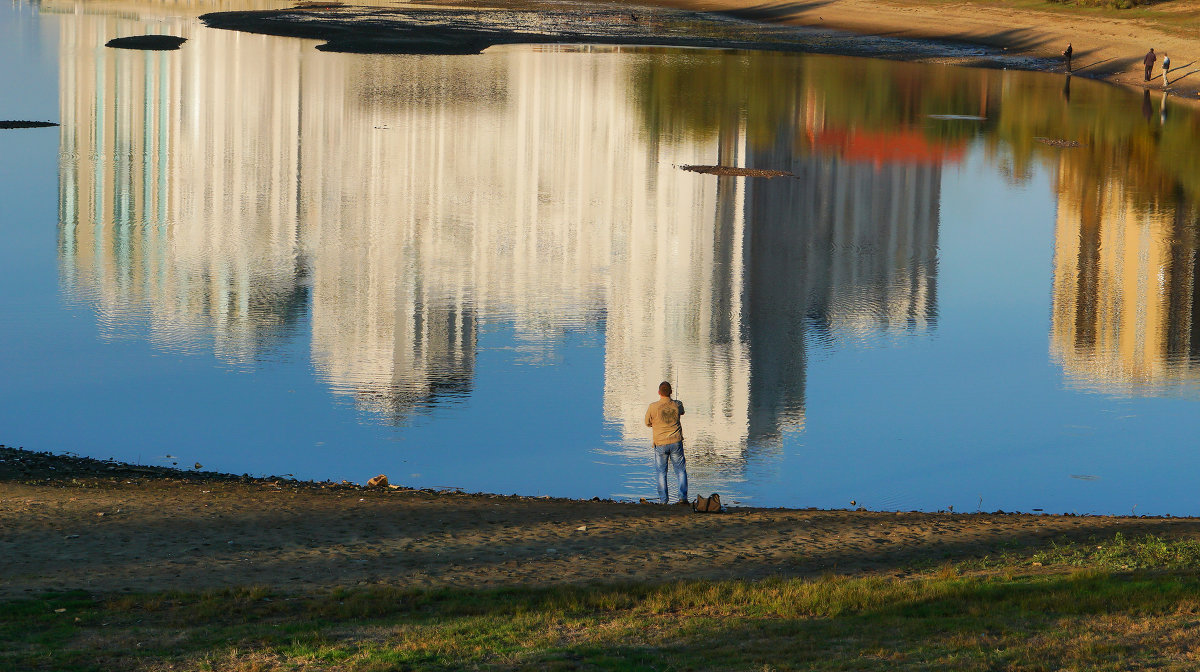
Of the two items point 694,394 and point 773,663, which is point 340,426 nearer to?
point 694,394

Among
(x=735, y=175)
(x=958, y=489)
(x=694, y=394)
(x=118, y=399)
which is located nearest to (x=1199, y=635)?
(x=958, y=489)

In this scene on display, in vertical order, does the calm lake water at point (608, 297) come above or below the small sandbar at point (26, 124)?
below

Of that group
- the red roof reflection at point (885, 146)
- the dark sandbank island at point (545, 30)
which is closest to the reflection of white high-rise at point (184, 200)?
the red roof reflection at point (885, 146)

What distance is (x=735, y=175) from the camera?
123 feet

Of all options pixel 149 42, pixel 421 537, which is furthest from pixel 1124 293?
pixel 149 42

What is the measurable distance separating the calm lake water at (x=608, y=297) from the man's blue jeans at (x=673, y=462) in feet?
2.43

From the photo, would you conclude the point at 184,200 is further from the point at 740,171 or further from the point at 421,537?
the point at 421,537

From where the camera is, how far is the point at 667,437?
14641 mm

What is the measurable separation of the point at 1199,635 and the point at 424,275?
1844 centimetres

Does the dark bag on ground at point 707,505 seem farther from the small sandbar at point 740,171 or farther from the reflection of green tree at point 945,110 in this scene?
the reflection of green tree at point 945,110

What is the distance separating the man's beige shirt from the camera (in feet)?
47.8

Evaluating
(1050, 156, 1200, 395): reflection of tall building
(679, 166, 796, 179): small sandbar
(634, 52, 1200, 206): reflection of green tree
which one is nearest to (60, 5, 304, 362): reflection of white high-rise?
(679, 166, 796, 179): small sandbar

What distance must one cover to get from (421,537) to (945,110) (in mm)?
44584

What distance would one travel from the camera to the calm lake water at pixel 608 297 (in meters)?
17.2
